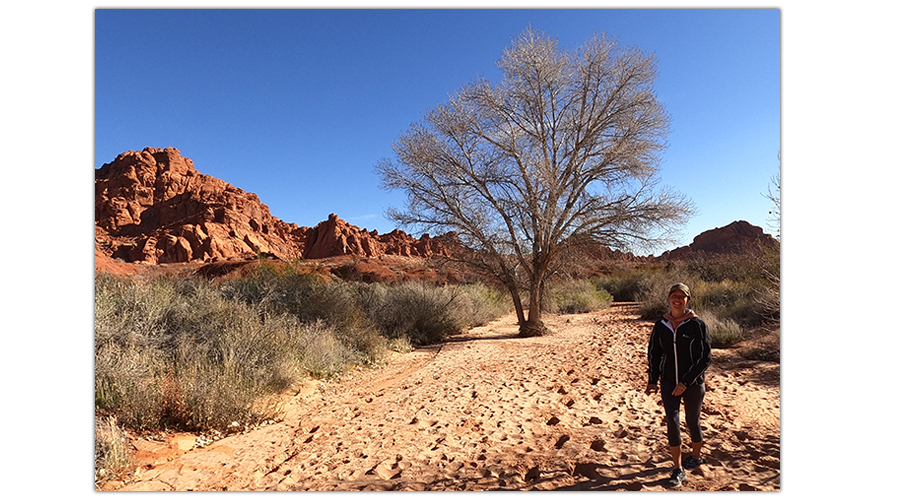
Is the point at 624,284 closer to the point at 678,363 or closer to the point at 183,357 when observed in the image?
the point at 678,363

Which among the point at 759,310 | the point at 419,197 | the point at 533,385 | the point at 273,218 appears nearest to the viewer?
the point at 533,385

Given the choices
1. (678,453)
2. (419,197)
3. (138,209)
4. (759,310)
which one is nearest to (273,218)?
(138,209)

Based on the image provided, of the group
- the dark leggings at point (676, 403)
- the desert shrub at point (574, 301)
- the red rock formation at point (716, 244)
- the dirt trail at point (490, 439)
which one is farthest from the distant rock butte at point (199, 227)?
the red rock formation at point (716, 244)

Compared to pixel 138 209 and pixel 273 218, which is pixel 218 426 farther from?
pixel 273 218

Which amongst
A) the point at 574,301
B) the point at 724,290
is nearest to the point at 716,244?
the point at 724,290

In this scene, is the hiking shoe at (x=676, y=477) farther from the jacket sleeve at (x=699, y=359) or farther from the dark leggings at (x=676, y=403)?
the jacket sleeve at (x=699, y=359)

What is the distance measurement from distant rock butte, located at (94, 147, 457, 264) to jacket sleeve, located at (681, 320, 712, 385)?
8493 mm

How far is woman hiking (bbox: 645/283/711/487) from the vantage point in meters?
2.77

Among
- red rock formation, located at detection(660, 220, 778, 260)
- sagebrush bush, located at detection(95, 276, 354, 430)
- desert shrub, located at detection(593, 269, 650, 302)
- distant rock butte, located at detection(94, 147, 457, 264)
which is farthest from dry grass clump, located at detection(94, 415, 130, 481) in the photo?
desert shrub, located at detection(593, 269, 650, 302)

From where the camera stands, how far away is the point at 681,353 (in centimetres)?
283

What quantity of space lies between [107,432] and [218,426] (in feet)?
3.55

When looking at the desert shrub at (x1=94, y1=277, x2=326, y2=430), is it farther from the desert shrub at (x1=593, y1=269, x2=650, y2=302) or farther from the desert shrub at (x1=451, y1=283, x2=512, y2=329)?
the desert shrub at (x1=593, y1=269, x2=650, y2=302)

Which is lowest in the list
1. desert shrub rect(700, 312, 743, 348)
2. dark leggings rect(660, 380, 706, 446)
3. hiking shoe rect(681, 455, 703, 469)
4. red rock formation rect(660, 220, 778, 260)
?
desert shrub rect(700, 312, 743, 348)

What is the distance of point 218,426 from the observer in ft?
14.8
